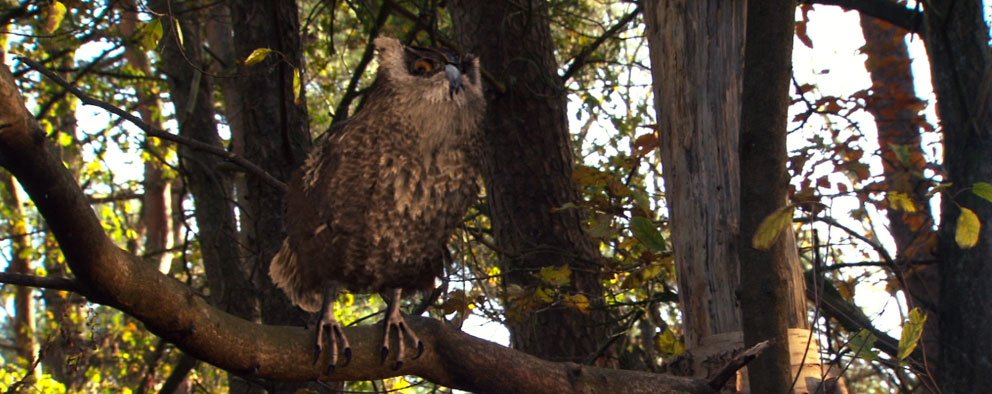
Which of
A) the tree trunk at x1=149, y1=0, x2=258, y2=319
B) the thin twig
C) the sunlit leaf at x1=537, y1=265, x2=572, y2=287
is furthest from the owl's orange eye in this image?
the tree trunk at x1=149, y1=0, x2=258, y2=319

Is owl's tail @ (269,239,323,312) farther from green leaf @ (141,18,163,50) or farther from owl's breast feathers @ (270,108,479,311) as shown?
green leaf @ (141,18,163,50)

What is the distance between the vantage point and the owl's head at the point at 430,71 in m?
3.93

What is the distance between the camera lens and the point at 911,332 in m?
2.80

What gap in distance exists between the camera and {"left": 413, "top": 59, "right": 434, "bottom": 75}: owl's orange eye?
160 inches

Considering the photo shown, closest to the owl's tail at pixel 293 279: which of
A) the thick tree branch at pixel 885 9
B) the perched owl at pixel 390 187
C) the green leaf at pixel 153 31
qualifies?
the perched owl at pixel 390 187

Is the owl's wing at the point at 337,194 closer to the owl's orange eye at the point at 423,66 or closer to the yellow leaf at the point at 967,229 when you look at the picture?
the owl's orange eye at the point at 423,66

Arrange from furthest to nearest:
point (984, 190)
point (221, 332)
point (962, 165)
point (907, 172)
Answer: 1. point (907, 172)
2. point (962, 165)
3. point (984, 190)
4. point (221, 332)

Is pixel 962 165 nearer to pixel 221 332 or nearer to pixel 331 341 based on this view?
pixel 331 341

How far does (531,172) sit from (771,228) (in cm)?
323

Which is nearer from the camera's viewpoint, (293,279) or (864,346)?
(864,346)

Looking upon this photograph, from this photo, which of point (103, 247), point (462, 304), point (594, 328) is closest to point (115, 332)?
point (594, 328)

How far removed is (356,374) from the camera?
301cm

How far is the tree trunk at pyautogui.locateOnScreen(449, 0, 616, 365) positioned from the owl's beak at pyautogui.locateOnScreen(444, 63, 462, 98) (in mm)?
1535


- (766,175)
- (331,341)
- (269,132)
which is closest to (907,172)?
(766,175)
